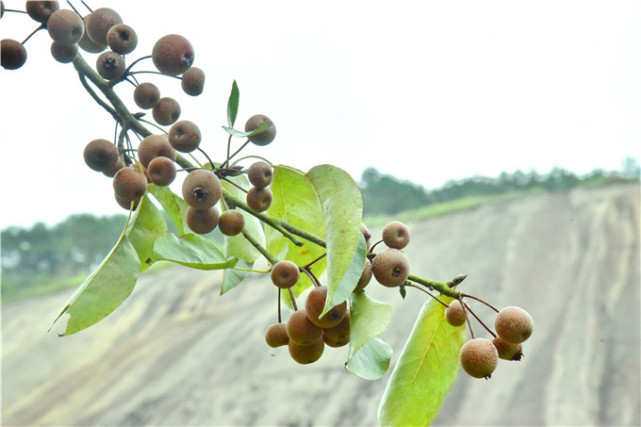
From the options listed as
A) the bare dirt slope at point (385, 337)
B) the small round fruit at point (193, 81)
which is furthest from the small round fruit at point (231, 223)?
the bare dirt slope at point (385, 337)

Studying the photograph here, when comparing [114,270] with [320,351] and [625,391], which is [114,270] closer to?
[320,351]

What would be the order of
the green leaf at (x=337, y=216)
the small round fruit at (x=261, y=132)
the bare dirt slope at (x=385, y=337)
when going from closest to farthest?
the green leaf at (x=337, y=216) → the small round fruit at (x=261, y=132) → the bare dirt slope at (x=385, y=337)

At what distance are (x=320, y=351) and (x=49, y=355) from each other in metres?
4.95

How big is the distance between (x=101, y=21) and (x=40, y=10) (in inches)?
1.5

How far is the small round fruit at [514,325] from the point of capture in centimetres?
35

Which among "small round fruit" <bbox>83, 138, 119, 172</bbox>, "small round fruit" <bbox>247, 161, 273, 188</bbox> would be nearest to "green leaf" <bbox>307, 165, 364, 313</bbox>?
"small round fruit" <bbox>247, 161, 273, 188</bbox>

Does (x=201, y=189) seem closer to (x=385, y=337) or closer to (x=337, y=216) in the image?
(x=337, y=216)

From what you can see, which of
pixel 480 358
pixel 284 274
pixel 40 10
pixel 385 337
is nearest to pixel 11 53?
pixel 40 10

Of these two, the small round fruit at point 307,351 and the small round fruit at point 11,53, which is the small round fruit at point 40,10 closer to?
the small round fruit at point 11,53

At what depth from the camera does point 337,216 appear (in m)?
0.31


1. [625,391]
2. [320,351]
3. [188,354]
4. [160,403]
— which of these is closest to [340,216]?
[320,351]

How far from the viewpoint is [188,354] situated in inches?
175

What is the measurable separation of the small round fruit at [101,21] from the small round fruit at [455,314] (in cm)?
29

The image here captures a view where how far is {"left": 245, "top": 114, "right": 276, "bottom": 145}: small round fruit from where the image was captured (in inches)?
15.5
